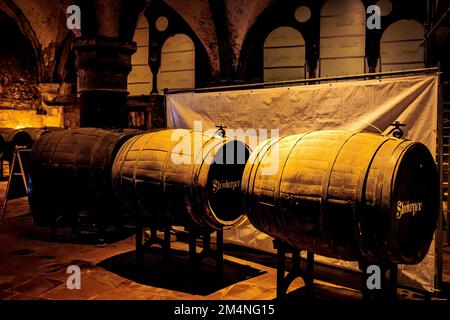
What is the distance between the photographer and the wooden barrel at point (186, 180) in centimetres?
353

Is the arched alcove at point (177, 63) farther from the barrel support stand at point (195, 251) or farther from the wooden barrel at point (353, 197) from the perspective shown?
the wooden barrel at point (353, 197)

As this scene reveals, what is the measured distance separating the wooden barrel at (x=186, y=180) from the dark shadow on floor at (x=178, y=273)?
490 millimetres

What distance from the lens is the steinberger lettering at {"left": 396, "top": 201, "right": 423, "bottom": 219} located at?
2.55 metres

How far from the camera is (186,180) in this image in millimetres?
3543

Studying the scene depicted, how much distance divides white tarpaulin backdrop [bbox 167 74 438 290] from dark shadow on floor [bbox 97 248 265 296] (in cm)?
71

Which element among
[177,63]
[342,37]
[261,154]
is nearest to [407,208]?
[261,154]

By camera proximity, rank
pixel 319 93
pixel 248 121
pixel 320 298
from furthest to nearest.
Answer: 1. pixel 248 121
2. pixel 319 93
3. pixel 320 298

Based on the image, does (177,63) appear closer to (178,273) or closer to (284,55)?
(284,55)

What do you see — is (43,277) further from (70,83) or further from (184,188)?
(70,83)

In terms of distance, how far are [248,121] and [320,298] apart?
2153mm

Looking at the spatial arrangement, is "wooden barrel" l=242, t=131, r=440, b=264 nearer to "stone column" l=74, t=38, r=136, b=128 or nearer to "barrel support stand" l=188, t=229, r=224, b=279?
"barrel support stand" l=188, t=229, r=224, b=279

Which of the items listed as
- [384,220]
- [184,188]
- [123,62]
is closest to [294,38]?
[123,62]
